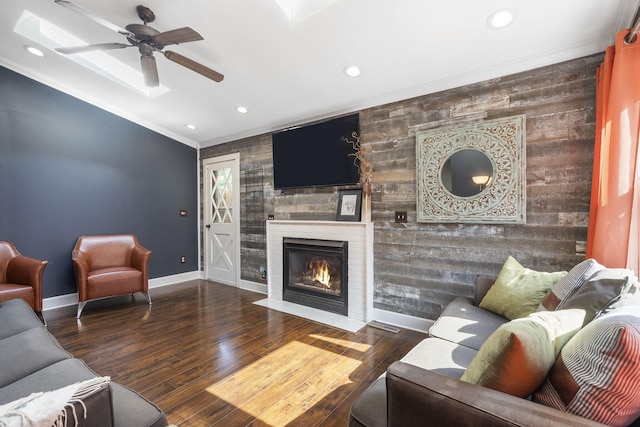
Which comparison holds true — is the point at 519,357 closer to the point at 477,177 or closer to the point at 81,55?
the point at 477,177

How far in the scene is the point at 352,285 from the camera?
10.4 feet

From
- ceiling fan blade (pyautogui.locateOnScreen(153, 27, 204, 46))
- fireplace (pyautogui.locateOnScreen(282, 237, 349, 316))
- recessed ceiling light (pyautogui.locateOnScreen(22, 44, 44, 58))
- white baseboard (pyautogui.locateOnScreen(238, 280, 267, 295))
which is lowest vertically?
white baseboard (pyautogui.locateOnScreen(238, 280, 267, 295))

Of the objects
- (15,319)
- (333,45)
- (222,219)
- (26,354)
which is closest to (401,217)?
(333,45)

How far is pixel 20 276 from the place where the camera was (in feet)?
9.71

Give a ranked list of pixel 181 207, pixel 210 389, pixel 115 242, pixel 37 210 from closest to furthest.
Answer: pixel 210 389
pixel 37 210
pixel 115 242
pixel 181 207

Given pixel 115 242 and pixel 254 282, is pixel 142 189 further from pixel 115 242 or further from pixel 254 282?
pixel 254 282

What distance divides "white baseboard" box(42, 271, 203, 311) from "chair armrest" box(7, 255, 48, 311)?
0.66 meters

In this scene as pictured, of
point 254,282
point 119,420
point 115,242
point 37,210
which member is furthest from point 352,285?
point 37,210

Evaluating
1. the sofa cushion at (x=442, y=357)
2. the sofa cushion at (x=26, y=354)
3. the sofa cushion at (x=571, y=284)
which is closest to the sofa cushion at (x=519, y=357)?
the sofa cushion at (x=442, y=357)

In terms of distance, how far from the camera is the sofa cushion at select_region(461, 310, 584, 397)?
Result: 2.77ft

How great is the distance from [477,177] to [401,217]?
2.60ft

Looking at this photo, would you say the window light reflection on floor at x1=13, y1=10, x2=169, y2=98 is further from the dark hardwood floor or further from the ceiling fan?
the dark hardwood floor

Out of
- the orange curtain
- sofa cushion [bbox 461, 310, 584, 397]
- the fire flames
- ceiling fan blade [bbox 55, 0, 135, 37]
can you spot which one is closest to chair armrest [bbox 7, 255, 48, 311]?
ceiling fan blade [bbox 55, 0, 135, 37]

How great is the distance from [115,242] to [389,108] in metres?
4.12
